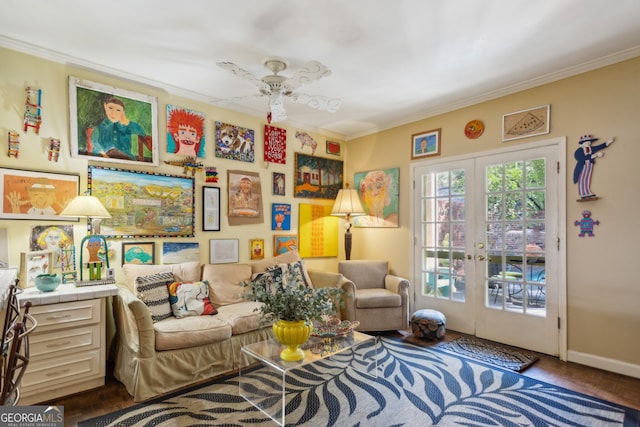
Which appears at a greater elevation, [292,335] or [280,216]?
[280,216]

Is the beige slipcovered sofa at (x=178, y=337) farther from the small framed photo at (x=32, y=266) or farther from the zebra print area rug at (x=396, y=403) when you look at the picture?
the small framed photo at (x=32, y=266)

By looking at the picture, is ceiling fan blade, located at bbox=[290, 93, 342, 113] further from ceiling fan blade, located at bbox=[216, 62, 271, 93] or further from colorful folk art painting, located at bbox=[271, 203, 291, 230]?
colorful folk art painting, located at bbox=[271, 203, 291, 230]

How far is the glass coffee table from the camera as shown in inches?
83.9

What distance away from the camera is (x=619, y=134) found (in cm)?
287

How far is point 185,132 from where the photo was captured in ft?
11.8

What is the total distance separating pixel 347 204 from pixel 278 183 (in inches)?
37.4

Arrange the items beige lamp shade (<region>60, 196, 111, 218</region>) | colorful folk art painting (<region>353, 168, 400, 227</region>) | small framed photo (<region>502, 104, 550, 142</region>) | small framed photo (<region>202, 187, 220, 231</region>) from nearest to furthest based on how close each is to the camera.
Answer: beige lamp shade (<region>60, 196, 111, 218</region>)
small framed photo (<region>502, 104, 550, 142</region>)
small framed photo (<region>202, 187, 220, 231</region>)
colorful folk art painting (<region>353, 168, 400, 227</region>)

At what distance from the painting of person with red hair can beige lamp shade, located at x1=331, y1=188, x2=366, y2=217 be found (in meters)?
1.84

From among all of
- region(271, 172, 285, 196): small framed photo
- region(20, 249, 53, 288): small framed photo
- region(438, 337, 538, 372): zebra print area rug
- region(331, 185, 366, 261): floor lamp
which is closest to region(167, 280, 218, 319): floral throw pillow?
region(20, 249, 53, 288): small framed photo

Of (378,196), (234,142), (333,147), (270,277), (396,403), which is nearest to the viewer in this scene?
(396,403)

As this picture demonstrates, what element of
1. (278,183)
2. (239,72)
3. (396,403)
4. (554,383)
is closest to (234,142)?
(278,183)

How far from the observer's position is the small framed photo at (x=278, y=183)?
4.33 meters

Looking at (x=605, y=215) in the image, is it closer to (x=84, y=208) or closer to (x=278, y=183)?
(x=278, y=183)

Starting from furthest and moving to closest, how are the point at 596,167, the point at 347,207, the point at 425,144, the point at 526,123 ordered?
1. the point at 347,207
2. the point at 425,144
3. the point at 526,123
4. the point at 596,167
